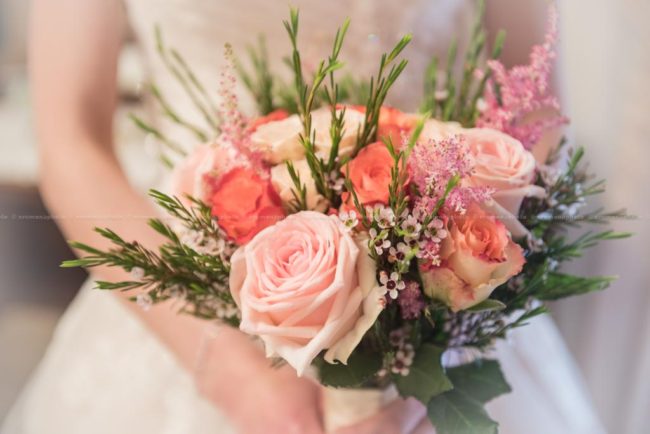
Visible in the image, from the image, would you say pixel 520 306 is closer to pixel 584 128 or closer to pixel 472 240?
pixel 472 240

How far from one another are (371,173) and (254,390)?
33 cm

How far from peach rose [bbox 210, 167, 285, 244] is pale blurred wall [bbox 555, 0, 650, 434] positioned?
0.50 metres

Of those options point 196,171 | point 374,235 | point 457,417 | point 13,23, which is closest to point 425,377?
point 457,417

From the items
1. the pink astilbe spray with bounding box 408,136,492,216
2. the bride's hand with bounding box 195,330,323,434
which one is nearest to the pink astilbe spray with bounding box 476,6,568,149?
the pink astilbe spray with bounding box 408,136,492,216

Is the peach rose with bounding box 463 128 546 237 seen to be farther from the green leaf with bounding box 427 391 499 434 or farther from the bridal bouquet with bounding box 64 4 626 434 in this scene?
the green leaf with bounding box 427 391 499 434

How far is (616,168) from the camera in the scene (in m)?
0.90

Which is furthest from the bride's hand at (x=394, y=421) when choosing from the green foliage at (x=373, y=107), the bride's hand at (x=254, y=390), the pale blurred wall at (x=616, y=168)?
the pale blurred wall at (x=616, y=168)

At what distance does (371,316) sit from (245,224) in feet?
0.38

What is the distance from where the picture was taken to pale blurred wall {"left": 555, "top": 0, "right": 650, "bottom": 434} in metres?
0.88

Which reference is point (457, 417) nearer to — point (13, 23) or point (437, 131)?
point (437, 131)

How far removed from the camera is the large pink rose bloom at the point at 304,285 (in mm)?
369

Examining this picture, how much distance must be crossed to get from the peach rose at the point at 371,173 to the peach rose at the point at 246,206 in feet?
0.20

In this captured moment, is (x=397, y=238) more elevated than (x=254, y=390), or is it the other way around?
(x=397, y=238)

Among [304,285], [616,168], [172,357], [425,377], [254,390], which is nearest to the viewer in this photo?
[304,285]
